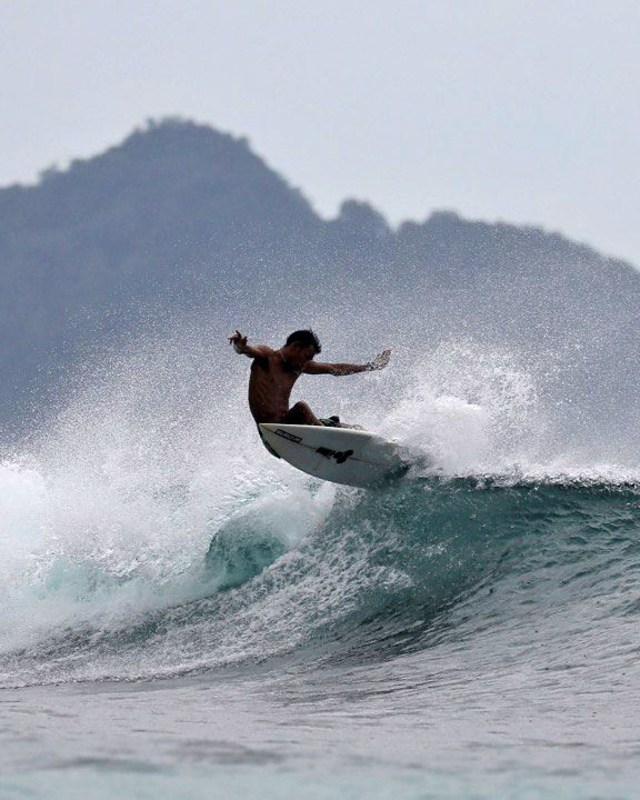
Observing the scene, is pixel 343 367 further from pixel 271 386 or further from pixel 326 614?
pixel 326 614

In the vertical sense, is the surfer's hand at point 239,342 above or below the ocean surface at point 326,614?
above

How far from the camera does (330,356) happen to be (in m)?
31.1

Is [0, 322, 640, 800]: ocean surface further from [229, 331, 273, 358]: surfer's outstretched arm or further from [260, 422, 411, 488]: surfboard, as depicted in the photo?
[229, 331, 273, 358]: surfer's outstretched arm

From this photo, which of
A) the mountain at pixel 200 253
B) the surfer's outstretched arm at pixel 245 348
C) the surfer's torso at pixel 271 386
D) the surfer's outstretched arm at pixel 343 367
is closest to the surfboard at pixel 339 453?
the surfer's torso at pixel 271 386

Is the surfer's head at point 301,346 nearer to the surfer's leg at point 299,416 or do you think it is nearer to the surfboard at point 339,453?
the surfer's leg at point 299,416

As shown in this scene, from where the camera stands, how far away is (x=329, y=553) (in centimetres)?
866

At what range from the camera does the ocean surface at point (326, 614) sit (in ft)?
8.73

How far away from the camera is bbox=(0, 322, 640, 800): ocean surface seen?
105 inches

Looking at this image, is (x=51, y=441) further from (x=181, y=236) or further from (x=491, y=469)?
(x=181, y=236)

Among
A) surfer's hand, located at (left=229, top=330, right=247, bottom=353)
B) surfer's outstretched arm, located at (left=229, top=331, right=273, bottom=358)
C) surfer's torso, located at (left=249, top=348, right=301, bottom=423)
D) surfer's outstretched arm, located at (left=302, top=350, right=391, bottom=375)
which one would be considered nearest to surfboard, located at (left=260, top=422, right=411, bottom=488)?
surfer's torso, located at (left=249, top=348, right=301, bottom=423)

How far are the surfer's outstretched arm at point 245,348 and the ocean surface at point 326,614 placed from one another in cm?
175

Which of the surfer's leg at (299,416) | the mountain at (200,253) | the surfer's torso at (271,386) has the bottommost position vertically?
the surfer's leg at (299,416)

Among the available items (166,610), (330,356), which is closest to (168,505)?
(166,610)

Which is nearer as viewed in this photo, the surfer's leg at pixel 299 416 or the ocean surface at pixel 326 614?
the ocean surface at pixel 326 614
